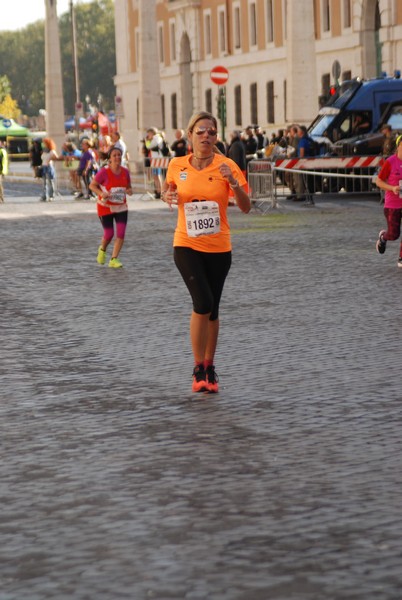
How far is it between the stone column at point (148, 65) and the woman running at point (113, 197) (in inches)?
1331

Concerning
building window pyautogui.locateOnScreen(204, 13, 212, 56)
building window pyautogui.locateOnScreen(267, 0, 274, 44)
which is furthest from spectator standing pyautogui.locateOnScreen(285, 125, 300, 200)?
building window pyautogui.locateOnScreen(204, 13, 212, 56)

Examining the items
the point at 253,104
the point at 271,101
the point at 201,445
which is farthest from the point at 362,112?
the point at 253,104

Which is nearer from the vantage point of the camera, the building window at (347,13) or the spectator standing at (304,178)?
the spectator standing at (304,178)

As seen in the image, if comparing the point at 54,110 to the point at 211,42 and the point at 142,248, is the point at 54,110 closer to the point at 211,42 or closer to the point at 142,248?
the point at 211,42

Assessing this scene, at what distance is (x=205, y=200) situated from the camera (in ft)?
32.0

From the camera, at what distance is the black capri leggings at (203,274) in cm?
972

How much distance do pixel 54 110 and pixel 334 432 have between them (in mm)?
56388

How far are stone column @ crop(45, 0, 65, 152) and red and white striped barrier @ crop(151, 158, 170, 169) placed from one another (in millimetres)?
22184

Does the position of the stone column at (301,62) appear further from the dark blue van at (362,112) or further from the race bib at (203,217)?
the race bib at (203,217)

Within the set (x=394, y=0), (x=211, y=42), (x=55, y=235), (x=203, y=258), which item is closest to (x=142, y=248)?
(x=55, y=235)

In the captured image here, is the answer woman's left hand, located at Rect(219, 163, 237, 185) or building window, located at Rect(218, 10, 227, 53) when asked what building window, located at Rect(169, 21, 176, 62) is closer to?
building window, located at Rect(218, 10, 227, 53)

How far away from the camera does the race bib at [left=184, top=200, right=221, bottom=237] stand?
31.8 feet

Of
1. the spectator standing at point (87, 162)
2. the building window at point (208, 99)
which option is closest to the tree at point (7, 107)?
the building window at point (208, 99)

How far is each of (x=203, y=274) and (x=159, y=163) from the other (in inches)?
1165
